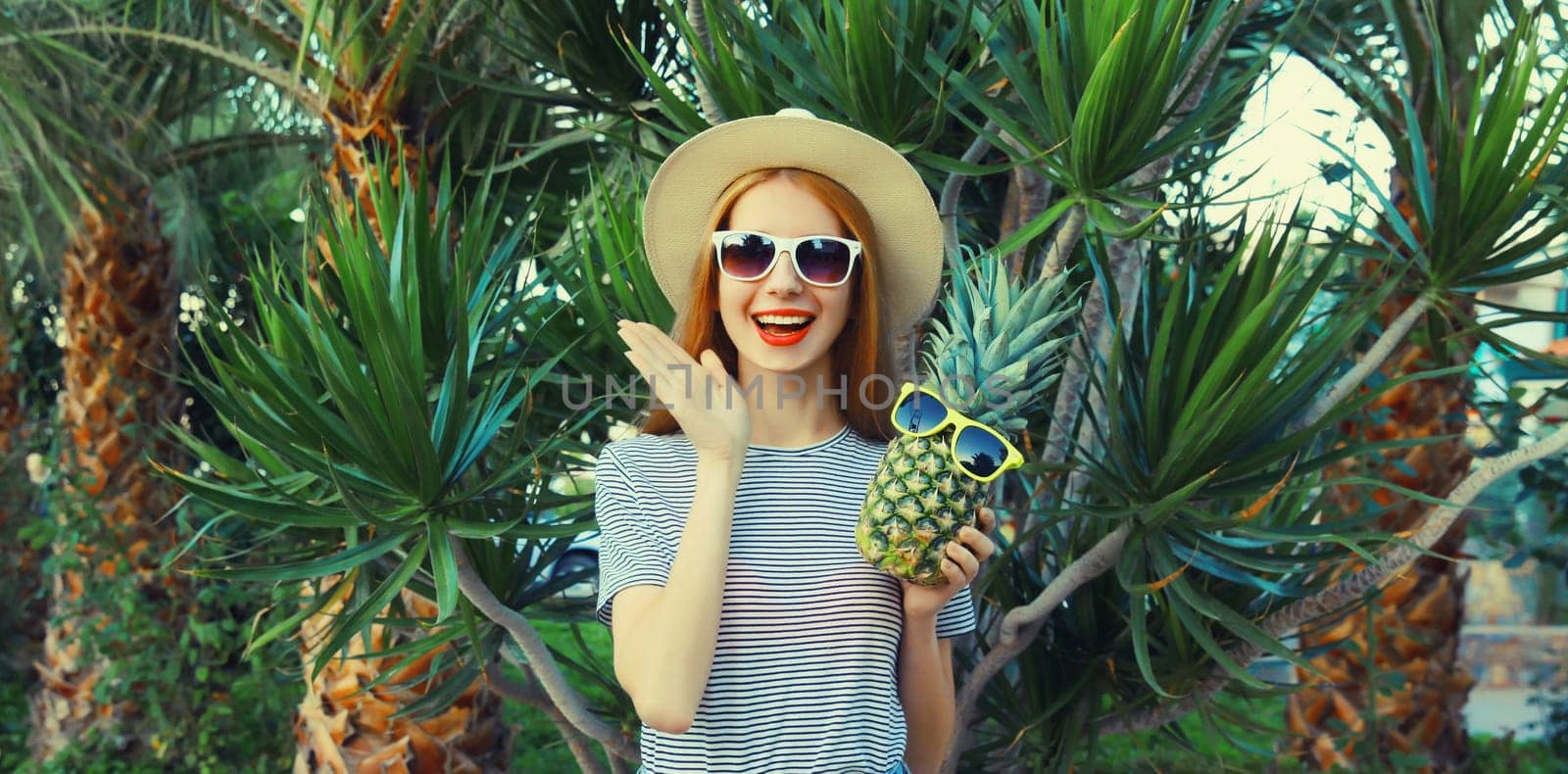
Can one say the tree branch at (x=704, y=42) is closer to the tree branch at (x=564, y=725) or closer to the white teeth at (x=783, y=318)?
the white teeth at (x=783, y=318)

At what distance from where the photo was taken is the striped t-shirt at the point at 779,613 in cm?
159

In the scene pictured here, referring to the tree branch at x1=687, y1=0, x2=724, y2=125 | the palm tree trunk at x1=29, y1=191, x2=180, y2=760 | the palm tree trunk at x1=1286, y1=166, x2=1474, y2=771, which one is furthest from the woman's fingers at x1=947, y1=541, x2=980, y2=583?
the palm tree trunk at x1=29, y1=191, x2=180, y2=760

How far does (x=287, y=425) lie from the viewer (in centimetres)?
240

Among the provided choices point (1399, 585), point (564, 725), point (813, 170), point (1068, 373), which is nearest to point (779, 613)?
point (813, 170)

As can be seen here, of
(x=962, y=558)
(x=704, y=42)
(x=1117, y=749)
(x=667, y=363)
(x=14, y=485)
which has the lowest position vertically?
(x=1117, y=749)

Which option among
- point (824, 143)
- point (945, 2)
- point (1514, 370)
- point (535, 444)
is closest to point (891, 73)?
point (945, 2)

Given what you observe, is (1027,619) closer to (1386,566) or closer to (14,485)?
(1386,566)

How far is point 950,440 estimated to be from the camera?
1476 mm

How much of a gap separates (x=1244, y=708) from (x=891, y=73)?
689 centimetres

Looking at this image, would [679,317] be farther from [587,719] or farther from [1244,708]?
[1244,708]

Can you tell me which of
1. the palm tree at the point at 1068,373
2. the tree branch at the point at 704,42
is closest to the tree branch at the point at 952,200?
the palm tree at the point at 1068,373

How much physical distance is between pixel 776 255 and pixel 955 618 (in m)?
0.65

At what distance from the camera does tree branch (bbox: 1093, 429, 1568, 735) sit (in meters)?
2.41

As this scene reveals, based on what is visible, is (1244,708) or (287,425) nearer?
(287,425)
